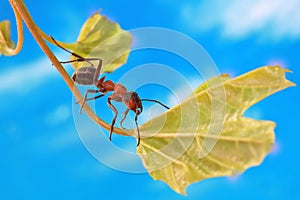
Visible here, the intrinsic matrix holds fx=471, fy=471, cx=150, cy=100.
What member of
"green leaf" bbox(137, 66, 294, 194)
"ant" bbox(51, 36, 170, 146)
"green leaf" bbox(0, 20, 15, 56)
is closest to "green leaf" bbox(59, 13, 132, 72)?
"ant" bbox(51, 36, 170, 146)

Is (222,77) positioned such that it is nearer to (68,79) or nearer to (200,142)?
(200,142)

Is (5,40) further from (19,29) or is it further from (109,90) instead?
(109,90)

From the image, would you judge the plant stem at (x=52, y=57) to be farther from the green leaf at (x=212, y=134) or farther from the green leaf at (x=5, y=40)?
the green leaf at (x=5, y=40)

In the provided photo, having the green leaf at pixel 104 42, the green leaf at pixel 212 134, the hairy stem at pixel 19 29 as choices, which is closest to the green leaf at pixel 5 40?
the hairy stem at pixel 19 29

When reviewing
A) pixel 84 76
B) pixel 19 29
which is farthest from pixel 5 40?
pixel 84 76

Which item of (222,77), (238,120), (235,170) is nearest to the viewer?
(235,170)

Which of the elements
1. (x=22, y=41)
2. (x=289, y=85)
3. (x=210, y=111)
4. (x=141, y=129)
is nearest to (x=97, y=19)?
(x=22, y=41)

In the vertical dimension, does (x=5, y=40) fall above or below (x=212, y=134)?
above
